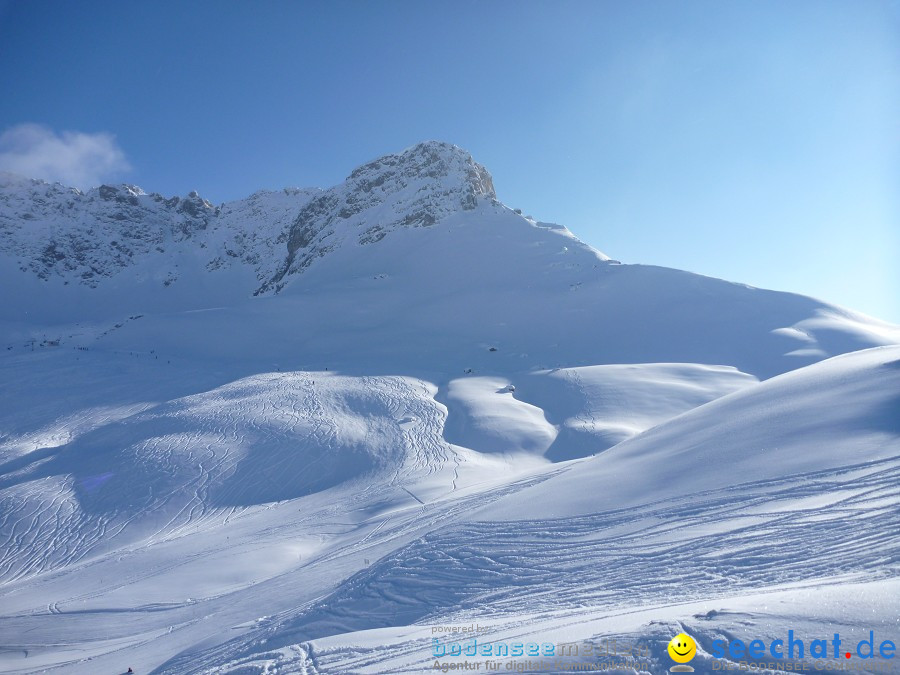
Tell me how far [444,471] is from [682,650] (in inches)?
519

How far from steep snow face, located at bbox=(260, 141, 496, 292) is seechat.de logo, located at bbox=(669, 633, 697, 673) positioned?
187 ft

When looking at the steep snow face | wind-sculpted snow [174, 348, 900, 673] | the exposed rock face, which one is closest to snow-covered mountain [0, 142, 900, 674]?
wind-sculpted snow [174, 348, 900, 673]

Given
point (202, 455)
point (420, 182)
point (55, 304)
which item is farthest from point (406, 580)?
point (55, 304)

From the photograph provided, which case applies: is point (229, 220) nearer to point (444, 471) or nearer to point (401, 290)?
point (401, 290)

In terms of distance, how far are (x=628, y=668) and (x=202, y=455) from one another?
17545 mm

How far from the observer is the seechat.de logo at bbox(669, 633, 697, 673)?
3953 mm

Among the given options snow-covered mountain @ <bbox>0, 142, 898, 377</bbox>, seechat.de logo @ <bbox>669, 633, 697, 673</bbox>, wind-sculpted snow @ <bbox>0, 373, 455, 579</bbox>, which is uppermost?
snow-covered mountain @ <bbox>0, 142, 898, 377</bbox>

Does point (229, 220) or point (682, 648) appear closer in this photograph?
point (682, 648)

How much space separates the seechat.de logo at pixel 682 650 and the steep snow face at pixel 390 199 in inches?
2248

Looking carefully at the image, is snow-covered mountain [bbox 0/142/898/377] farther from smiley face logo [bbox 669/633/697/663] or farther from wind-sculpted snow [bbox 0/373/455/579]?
smiley face logo [bbox 669/633/697/663]

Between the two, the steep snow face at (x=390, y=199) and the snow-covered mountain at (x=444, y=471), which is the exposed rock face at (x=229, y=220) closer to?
the steep snow face at (x=390, y=199)

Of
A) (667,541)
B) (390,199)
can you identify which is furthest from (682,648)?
(390,199)

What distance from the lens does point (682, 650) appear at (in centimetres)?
408

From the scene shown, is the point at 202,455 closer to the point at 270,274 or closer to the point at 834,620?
the point at 834,620
